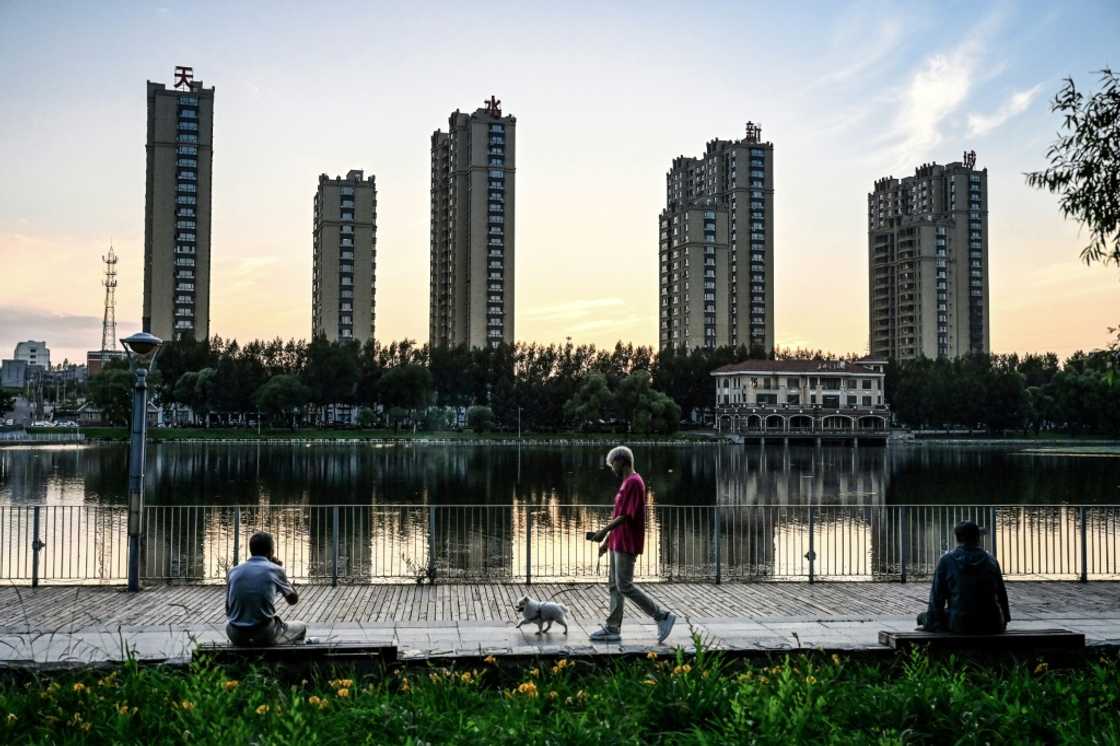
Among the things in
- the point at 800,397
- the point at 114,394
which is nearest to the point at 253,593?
the point at 114,394

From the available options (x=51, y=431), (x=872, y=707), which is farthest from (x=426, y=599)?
(x=51, y=431)

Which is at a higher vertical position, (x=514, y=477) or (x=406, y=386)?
(x=406, y=386)

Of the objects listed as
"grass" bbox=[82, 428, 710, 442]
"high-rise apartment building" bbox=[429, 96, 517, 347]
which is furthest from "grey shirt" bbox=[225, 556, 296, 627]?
"high-rise apartment building" bbox=[429, 96, 517, 347]

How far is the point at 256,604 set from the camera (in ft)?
28.6

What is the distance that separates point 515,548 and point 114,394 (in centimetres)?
9129

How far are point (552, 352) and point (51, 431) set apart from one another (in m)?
65.5

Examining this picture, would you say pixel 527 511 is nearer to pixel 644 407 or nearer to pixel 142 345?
pixel 142 345

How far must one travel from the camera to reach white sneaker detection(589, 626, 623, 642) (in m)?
10.4

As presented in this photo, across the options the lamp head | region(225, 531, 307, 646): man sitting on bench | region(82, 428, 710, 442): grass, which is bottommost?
region(82, 428, 710, 442): grass

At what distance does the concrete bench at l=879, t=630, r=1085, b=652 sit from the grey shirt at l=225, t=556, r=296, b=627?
5.61m

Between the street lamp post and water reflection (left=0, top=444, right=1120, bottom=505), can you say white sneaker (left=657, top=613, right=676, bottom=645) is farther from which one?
water reflection (left=0, top=444, right=1120, bottom=505)

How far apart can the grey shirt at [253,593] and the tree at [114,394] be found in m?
104

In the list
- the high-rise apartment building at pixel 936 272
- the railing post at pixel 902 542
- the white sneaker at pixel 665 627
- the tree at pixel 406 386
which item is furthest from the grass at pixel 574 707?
the high-rise apartment building at pixel 936 272

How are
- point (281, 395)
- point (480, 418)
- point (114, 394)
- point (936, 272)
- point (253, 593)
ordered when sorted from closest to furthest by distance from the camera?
point (253, 593)
point (114, 394)
point (281, 395)
point (480, 418)
point (936, 272)
